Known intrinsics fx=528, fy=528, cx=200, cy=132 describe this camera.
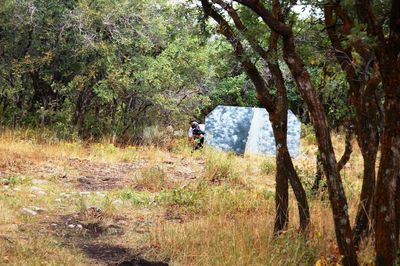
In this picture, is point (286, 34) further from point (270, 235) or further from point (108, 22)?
point (108, 22)

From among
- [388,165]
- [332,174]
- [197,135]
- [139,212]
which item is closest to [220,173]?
[139,212]

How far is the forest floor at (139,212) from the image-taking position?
16.1 ft

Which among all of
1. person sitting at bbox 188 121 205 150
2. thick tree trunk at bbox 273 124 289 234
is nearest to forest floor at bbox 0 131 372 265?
thick tree trunk at bbox 273 124 289 234

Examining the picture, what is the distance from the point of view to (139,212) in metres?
7.34

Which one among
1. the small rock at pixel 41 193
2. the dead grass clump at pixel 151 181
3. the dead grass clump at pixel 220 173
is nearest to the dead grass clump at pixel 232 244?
the small rock at pixel 41 193

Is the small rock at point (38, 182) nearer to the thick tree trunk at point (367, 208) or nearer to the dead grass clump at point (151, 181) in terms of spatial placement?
the dead grass clump at point (151, 181)

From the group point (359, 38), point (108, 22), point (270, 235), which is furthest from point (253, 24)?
point (108, 22)

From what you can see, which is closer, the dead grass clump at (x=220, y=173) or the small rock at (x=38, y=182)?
the small rock at (x=38, y=182)

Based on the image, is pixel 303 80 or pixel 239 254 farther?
pixel 239 254

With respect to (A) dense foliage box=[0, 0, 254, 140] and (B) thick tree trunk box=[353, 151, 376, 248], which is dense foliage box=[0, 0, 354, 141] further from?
(B) thick tree trunk box=[353, 151, 376, 248]

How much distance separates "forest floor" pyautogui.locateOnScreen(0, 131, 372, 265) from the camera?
490 centimetres

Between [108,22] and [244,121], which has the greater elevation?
[108,22]

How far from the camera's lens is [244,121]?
52.7ft

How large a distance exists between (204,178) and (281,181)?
4.53m
